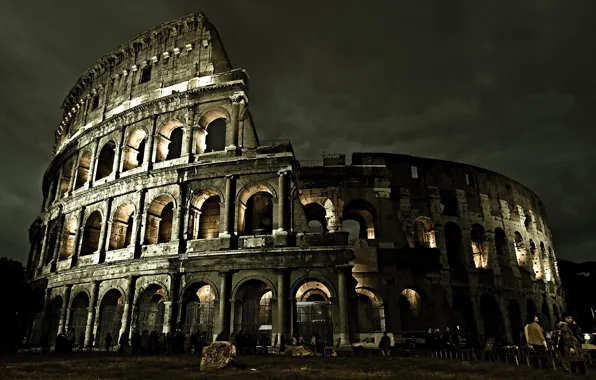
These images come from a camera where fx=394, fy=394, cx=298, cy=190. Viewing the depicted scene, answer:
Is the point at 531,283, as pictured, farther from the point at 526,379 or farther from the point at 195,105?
the point at 195,105

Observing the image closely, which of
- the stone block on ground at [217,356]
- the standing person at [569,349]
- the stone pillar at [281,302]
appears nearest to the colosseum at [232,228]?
the stone pillar at [281,302]

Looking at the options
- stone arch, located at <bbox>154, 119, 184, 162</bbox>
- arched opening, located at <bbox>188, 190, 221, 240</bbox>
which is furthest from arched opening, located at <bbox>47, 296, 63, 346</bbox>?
stone arch, located at <bbox>154, 119, 184, 162</bbox>

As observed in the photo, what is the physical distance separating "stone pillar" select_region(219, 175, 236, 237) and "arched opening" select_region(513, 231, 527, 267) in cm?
1990

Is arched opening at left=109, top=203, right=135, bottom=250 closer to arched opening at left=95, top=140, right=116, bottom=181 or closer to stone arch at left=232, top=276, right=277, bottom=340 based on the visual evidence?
arched opening at left=95, top=140, right=116, bottom=181

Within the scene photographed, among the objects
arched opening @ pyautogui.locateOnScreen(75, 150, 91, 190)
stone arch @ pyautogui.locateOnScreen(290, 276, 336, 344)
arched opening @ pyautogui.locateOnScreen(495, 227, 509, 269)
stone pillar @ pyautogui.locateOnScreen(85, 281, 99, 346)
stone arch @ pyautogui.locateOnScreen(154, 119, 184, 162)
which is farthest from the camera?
arched opening @ pyautogui.locateOnScreen(495, 227, 509, 269)

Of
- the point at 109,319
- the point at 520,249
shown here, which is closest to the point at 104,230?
the point at 109,319

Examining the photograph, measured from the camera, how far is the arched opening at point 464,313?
71.9 ft

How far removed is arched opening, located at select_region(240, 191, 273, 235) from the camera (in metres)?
19.7

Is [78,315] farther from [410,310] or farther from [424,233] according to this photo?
[424,233]

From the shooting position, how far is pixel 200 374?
7.94 metres

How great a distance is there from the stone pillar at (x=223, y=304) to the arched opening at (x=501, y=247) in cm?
1806

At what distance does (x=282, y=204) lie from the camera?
55.3 feet

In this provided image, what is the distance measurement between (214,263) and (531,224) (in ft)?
77.2

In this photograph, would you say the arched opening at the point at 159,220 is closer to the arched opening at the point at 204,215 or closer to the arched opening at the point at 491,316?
the arched opening at the point at 204,215
